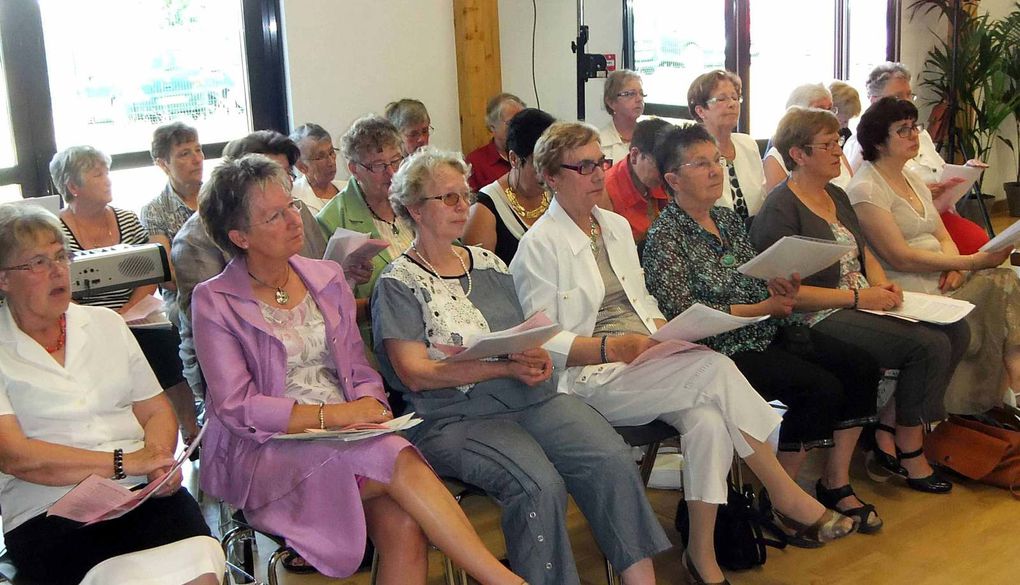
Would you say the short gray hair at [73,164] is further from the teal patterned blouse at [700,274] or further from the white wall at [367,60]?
the teal patterned blouse at [700,274]

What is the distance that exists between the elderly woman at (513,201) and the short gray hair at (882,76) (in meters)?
2.62

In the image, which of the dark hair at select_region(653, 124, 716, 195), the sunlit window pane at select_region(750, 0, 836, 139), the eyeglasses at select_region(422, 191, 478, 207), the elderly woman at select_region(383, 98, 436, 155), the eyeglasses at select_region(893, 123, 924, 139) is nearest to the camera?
the eyeglasses at select_region(422, 191, 478, 207)

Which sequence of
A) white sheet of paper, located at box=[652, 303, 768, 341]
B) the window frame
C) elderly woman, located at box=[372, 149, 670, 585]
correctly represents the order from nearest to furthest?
1. elderly woman, located at box=[372, 149, 670, 585]
2. white sheet of paper, located at box=[652, 303, 768, 341]
3. the window frame

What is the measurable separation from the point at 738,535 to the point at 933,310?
1159mm

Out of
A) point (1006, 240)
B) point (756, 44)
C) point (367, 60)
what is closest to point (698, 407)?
point (1006, 240)

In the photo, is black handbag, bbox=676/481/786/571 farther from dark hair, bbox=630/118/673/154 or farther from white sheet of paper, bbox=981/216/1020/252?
white sheet of paper, bbox=981/216/1020/252

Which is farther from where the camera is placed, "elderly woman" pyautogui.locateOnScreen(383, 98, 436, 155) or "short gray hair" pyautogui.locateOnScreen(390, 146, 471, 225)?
"elderly woman" pyautogui.locateOnScreen(383, 98, 436, 155)

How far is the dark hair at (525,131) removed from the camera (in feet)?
11.7

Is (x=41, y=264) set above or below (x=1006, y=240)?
above

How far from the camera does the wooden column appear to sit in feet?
17.9

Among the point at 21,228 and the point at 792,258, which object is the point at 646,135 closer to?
the point at 792,258

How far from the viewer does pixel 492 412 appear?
267 centimetres

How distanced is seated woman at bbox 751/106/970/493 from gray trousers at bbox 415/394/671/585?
1.08m

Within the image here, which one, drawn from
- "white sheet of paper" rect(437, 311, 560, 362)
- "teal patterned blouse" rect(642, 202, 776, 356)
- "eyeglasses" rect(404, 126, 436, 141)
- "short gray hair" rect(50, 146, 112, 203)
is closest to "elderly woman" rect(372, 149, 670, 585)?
"white sheet of paper" rect(437, 311, 560, 362)
